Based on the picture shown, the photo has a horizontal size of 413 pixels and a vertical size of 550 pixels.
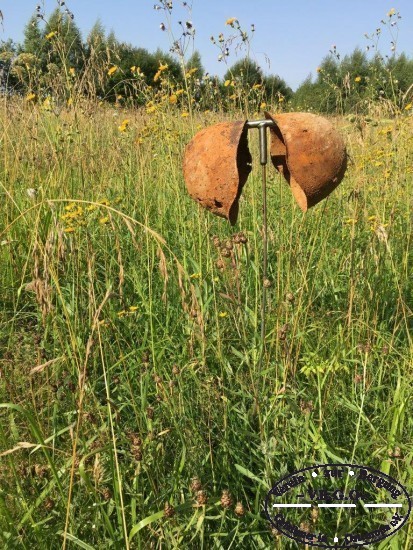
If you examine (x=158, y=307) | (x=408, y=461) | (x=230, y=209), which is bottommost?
(x=408, y=461)

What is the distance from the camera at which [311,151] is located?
1105 millimetres

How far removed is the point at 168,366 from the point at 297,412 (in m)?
0.51

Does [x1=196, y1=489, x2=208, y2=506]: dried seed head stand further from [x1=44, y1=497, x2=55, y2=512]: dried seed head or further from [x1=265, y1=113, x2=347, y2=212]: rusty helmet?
[x1=265, y1=113, x2=347, y2=212]: rusty helmet

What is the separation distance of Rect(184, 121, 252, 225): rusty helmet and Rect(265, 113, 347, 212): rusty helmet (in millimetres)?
107

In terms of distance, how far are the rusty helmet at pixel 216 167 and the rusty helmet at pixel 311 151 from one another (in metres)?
0.11

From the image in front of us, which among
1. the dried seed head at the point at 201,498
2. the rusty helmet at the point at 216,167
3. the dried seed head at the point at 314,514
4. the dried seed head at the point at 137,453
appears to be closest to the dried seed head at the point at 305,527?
the dried seed head at the point at 314,514

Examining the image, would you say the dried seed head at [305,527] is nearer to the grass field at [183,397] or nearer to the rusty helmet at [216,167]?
the grass field at [183,397]

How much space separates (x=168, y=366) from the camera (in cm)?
174

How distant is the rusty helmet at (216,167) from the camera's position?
1.10 m

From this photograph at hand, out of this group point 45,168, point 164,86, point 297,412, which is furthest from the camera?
point 164,86

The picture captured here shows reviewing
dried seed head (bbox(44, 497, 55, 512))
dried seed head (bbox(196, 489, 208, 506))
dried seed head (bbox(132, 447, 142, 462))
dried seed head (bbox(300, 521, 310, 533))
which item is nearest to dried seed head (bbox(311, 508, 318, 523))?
dried seed head (bbox(300, 521, 310, 533))

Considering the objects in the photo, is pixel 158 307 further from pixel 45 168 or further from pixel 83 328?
pixel 45 168

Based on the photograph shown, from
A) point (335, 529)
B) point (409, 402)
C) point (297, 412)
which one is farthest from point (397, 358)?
point (335, 529)

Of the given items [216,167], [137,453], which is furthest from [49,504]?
[216,167]
